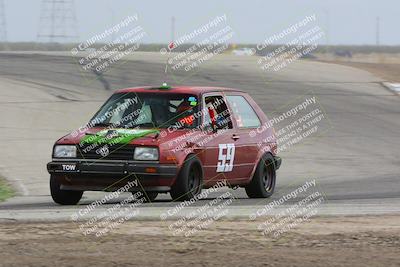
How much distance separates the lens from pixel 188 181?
1222 cm

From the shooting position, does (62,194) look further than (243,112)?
No

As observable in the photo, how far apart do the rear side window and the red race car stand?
2cm

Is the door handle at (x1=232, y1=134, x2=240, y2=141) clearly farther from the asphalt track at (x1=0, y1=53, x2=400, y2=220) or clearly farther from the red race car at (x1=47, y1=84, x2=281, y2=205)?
the asphalt track at (x1=0, y1=53, x2=400, y2=220)

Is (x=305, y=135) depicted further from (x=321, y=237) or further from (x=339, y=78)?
(x=321, y=237)

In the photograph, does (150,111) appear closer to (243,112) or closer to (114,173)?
(114,173)

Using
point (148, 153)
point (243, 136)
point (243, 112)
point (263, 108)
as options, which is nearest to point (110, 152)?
point (148, 153)

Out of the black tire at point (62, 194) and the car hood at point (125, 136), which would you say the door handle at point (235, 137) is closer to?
the car hood at point (125, 136)

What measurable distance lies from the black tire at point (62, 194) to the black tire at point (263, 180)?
2.48m

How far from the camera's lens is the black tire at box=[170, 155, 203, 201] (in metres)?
12.1

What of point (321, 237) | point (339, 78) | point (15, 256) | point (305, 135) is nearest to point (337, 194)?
point (321, 237)

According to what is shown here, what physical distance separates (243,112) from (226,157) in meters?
1.10

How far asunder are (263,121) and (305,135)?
10192mm

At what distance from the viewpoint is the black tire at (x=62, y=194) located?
40.9 ft

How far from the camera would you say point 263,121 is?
14375mm
